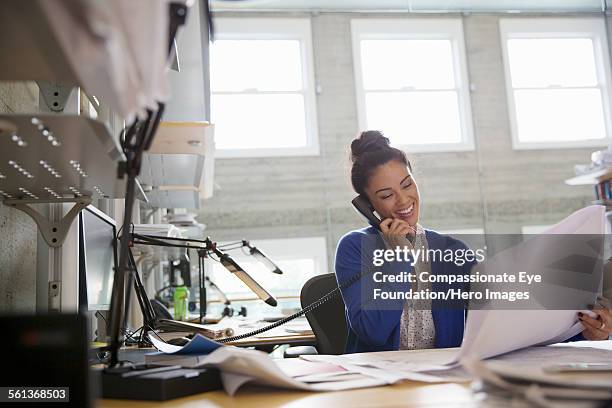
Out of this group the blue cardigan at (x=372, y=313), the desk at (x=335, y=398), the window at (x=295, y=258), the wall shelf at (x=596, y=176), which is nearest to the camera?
the desk at (x=335, y=398)

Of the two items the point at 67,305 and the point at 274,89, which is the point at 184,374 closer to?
the point at 67,305

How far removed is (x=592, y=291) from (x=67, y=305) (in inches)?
43.6

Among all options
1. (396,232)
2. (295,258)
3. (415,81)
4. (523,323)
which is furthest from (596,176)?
(523,323)

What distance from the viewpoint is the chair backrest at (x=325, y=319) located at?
2.07 meters

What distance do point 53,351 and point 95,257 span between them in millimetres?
970

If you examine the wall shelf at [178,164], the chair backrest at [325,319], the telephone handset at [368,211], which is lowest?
the chair backrest at [325,319]

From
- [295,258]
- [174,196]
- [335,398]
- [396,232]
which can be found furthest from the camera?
[295,258]

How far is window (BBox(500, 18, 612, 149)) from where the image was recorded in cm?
569

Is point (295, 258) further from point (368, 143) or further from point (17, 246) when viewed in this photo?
point (17, 246)

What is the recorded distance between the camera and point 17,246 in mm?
1464

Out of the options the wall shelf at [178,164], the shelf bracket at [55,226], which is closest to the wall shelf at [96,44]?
the wall shelf at [178,164]

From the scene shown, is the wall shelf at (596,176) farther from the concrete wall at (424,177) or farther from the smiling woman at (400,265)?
the smiling woman at (400,265)

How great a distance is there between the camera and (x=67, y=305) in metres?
1.27

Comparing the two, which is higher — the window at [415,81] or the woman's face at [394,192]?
the window at [415,81]
